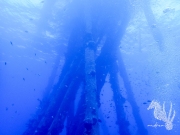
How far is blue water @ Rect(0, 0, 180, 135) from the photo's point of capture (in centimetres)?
699

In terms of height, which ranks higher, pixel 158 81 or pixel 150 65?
pixel 150 65

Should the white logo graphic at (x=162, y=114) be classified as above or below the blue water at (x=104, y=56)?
below

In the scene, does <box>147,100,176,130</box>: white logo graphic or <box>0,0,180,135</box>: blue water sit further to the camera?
<box>147,100,176,130</box>: white logo graphic

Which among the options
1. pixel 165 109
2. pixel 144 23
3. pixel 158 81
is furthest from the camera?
pixel 144 23

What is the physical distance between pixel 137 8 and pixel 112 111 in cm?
445

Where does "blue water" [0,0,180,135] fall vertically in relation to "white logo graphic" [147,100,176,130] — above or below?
above

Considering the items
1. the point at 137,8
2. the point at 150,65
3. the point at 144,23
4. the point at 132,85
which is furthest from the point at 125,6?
the point at 132,85

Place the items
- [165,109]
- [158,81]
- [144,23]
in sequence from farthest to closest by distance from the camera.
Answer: [144,23] → [158,81] → [165,109]

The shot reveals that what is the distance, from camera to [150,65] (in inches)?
325

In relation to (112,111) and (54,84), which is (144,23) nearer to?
(112,111)

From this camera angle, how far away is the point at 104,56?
7.32m

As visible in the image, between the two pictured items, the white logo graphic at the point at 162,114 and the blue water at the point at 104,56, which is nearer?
the blue water at the point at 104,56

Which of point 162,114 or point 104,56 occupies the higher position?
point 104,56

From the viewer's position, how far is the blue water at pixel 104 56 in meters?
6.99
